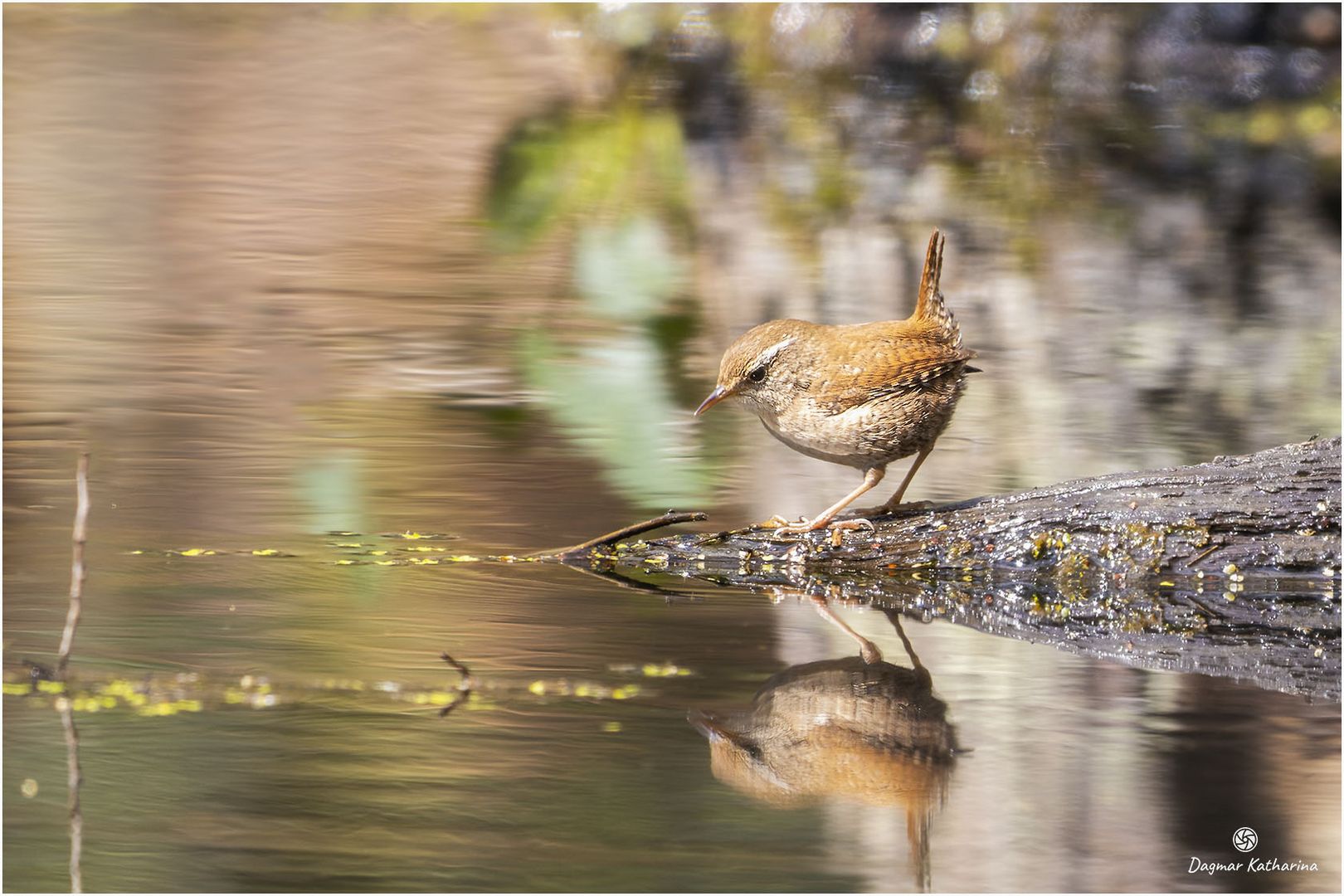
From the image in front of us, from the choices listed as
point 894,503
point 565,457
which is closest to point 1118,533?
point 894,503

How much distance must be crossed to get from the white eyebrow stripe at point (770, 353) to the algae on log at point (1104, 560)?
589mm

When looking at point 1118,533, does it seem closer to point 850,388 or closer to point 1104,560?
point 1104,560

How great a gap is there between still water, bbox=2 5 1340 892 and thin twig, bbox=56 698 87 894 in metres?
0.02

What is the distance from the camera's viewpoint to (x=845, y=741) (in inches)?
183

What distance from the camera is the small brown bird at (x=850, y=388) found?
6.28 meters

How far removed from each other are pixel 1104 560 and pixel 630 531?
157cm

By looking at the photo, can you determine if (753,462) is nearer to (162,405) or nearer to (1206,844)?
(162,405)

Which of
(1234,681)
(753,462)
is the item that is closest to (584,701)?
(1234,681)

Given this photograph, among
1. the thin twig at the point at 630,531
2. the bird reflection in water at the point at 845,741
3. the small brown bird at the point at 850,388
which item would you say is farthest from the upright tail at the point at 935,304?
the bird reflection in water at the point at 845,741

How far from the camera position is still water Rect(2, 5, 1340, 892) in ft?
13.5

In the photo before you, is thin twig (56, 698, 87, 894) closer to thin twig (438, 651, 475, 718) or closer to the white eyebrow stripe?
thin twig (438, 651, 475, 718)

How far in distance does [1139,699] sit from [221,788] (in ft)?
7.99

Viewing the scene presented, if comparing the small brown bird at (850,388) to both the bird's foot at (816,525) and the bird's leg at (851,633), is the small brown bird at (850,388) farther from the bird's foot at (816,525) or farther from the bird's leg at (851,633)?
the bird's leg at (851,633)

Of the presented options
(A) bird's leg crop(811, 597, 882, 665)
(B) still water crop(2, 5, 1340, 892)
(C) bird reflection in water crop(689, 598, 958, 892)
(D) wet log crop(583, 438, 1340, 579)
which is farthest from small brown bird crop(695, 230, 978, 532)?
(C) bird reflection in water crop(689, 598, 958, 892)
